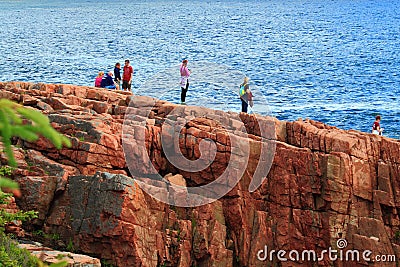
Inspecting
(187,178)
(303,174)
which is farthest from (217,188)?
(303,174)

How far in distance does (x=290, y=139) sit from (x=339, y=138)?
2.21 meters

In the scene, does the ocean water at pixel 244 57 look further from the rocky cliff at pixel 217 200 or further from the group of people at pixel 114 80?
the rocky cliff at pixel 217 200

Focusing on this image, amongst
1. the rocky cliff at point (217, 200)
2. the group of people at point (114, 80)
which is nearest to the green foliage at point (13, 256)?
the rocky cliff at point (217, 200)

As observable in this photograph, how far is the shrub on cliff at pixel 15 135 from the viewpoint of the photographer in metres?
10.3

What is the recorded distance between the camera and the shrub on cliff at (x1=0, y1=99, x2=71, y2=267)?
10320 mm

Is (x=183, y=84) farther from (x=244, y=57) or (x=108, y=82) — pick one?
(x=244, y=57)

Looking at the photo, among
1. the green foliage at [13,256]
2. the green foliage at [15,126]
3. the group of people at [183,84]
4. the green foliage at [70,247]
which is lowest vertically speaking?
the green foliage at [13,256]

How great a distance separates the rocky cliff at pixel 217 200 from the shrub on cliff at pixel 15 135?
6.95ft

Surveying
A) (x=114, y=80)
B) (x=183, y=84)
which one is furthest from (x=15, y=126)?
(x=114, y=80)

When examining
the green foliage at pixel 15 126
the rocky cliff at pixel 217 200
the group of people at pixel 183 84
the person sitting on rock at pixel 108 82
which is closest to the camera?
the green foliage at pixel 15 126

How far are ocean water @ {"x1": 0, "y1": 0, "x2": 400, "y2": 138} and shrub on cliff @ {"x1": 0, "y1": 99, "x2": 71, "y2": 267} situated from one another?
89.1 feet

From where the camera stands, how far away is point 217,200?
30984 mm

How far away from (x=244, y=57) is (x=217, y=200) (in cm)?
7224

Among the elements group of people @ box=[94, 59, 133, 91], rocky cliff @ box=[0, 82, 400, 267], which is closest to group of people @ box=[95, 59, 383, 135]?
group of people @ box=[94, 59, 133, 91]
